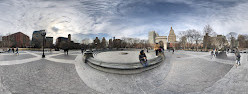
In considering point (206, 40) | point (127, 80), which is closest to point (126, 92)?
point (127, 80)

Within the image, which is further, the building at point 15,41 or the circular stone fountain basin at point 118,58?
the building at point 15,41

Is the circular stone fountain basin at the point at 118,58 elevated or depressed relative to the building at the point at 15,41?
depressed

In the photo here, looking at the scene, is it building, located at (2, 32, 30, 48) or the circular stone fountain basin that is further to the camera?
building, located at (2, 32, 30, 48)

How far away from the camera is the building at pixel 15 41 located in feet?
94.7

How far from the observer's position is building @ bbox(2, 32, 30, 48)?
94.7 ft

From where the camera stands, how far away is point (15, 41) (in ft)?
122

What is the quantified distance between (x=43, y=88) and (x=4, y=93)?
47.2 inches

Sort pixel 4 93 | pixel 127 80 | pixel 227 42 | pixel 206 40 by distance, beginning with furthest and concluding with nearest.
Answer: pixel 227 42
pixel 206 40
pixel 127 80
pixel 4 93

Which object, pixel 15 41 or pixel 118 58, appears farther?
pixel 15 41

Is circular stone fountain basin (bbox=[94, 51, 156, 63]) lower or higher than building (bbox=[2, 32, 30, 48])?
lower

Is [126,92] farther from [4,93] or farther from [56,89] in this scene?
[4,93]

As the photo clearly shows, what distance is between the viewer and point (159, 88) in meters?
4.09

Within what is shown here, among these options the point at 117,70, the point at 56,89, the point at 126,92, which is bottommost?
the point at 126,92

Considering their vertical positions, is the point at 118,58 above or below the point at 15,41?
below
